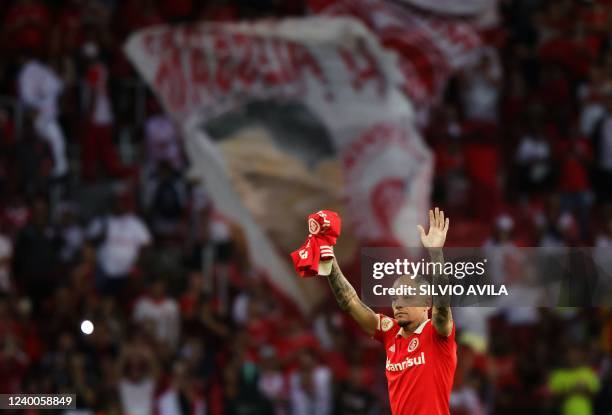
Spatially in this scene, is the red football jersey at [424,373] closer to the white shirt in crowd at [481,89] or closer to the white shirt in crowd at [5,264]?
the white shirt in crowd at [5,264]

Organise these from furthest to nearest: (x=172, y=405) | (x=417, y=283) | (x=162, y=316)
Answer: (x=162, y=316)
(x=172, y=405)
(x=417, y=283)

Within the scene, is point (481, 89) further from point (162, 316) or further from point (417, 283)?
point (417, 283)

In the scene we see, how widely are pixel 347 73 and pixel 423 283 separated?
27.5 ft

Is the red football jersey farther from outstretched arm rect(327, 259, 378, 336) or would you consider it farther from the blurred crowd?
the blurred crowd

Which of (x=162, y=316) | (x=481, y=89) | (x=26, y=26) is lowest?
(x=162, y=316)

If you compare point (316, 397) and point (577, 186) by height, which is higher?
point (577, 186)

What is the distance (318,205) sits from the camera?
721 inches

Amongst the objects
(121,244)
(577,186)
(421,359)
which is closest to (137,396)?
(121,244)

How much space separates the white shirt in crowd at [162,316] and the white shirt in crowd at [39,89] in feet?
9.86

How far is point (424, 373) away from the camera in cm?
1011

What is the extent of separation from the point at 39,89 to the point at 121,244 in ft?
7.89

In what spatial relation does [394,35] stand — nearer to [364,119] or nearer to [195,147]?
[364,119]

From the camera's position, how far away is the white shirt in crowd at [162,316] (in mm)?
17391

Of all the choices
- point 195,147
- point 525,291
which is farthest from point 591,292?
point 195,147
